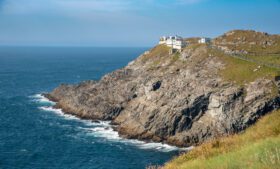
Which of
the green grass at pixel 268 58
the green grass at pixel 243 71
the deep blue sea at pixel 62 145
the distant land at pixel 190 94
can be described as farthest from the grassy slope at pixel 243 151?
the green grass at pixel 268 58

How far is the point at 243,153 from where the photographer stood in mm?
14891

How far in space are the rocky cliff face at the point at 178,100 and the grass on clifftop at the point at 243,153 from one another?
6223 cm

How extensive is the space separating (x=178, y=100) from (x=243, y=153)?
3043 inches

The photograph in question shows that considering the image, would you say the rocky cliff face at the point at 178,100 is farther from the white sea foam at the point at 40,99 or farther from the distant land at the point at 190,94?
the white sea foam at the point at 40,99

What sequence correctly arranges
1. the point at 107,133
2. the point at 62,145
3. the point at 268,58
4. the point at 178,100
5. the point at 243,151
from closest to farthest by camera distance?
the point at 243,151, the point at 62,145, the point at 178,100, the point at 107,133, the point at 268,58

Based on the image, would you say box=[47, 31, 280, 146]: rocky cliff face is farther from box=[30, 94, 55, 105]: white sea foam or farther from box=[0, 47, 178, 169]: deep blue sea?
box=[30, 94, 55, 105]: white sea foam

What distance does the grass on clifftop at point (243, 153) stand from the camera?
42.9 feet

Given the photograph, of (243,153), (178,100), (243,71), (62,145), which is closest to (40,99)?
(62,145)

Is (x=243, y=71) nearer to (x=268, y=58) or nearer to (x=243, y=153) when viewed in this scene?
(x=268, y=58)

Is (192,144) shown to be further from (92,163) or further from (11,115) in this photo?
(11,115)

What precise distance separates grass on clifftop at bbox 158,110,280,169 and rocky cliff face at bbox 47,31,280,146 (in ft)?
204

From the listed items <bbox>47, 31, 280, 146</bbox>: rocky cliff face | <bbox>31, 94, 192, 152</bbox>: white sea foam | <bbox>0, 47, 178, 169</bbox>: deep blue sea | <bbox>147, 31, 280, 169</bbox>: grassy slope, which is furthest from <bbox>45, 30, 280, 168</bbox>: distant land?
<bbox>147, 31, 280, 169</bbox>: grassy slope

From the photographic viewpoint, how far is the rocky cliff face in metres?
83.8

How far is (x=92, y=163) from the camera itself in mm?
73688
